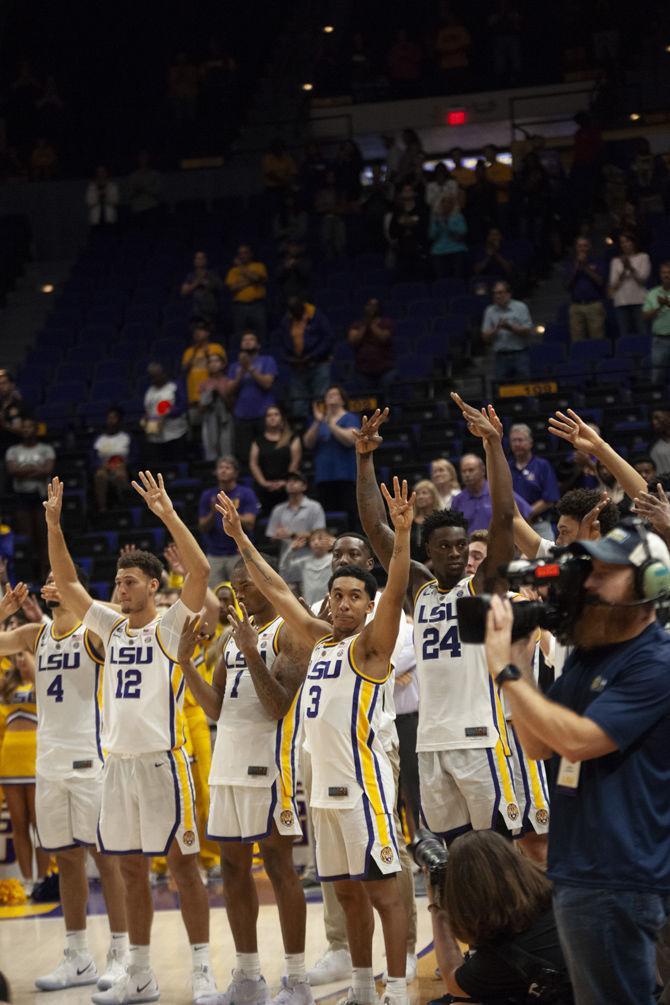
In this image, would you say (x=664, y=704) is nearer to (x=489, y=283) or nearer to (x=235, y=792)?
(x=235, y=792)

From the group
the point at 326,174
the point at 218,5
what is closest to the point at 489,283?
the point at 326,174

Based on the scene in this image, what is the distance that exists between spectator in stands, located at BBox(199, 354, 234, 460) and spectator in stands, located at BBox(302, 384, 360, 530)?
1315mm

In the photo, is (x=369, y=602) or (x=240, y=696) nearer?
(x=369, y=602)

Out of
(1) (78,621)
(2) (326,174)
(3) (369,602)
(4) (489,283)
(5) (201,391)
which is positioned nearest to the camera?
(3) (369,602)

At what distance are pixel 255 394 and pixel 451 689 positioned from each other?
870 centimetres

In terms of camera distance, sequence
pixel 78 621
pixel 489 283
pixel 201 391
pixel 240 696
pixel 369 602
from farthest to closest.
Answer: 1. pixel 489 283
2. pixel 201 391
3. pixel 78 621
4. pixel 240 696
5. pixel 369 602

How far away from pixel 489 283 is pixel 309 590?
654cm

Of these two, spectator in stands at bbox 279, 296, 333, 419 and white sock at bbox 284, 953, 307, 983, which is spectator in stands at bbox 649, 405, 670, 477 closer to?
spectator in stands at bbox 279, 296, 333, 419

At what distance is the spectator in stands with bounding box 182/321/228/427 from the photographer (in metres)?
15.4

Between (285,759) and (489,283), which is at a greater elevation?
(489,283)

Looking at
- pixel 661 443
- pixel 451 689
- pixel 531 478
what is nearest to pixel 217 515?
pixel 531 478

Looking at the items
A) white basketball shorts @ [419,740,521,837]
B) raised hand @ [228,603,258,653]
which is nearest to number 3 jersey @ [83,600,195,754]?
raised hand @ [228,603,258,653]

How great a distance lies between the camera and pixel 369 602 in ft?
21.4

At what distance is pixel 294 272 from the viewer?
17.1 meters
